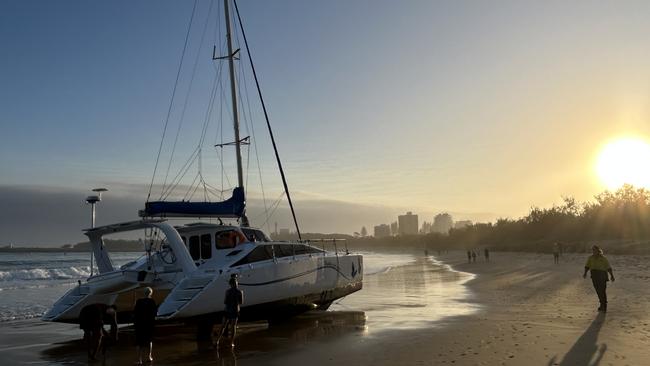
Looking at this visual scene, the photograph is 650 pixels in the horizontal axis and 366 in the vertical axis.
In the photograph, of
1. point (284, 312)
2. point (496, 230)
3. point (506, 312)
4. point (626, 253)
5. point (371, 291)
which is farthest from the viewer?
point (496, 230)

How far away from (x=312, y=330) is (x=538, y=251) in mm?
53892

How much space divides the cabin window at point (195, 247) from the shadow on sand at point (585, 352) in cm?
876

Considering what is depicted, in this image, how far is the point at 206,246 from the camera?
1382 cm

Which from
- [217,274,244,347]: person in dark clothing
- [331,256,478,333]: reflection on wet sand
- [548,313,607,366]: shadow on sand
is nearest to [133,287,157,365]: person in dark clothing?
[217,274,244,347]: person in dark clothing

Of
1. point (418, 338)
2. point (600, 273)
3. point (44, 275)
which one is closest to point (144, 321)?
point (418, 338)

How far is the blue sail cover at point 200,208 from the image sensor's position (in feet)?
44.3

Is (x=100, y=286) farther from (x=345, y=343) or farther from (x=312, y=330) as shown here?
(x=345, y=343)

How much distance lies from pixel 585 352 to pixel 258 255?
7.08 meters

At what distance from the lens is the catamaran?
11164mm

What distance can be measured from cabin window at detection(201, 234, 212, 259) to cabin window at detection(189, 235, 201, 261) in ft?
0.34

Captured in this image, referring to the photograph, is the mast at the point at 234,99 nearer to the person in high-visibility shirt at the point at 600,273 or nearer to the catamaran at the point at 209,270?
the catamaran at the point at 209,270

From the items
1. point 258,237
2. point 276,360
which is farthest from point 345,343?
point 258,237

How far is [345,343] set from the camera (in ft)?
34.7

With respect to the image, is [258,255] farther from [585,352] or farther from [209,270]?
[585,352]
